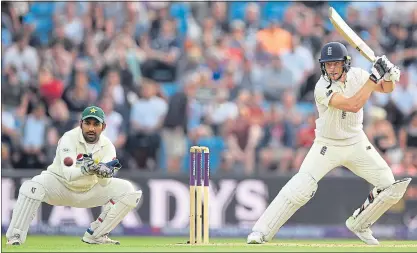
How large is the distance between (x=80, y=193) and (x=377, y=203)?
317 centimetres

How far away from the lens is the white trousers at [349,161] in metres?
11.5

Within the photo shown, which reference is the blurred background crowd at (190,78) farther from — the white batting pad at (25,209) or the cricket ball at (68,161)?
the cricket ball at (68,161)

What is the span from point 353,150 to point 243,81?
6.01 meters

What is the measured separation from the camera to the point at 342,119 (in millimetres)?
11562

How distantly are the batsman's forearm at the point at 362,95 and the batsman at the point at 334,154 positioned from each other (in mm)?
168

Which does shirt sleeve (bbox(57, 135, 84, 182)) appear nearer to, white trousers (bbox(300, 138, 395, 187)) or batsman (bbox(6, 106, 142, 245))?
batsman (bbox(6, 106, 142, 245))

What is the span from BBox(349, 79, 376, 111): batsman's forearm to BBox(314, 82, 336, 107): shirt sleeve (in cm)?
27

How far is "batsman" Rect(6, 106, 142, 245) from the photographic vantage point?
1145cm

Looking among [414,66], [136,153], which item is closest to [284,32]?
[414,66]

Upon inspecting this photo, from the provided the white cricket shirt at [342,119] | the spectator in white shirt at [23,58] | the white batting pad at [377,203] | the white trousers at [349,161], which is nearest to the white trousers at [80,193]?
the white trousers at [349,161]

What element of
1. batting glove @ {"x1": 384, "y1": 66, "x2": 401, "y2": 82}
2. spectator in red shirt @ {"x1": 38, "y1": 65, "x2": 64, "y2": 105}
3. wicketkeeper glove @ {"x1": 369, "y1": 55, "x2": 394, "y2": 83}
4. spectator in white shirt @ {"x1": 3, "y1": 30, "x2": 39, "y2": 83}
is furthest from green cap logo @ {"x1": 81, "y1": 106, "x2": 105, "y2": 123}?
spectator in white shirt @ {"x1": 3, "y1": 30, "x2": 39, "y2": 83}

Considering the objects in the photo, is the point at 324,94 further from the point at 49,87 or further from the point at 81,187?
the point at 49,87

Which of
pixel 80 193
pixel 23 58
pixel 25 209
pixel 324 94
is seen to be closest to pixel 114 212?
Answer: pixel 80 193

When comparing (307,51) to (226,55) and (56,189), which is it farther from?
(56,189)
